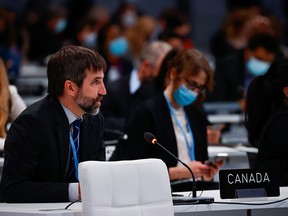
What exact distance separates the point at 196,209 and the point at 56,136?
2.79 ft

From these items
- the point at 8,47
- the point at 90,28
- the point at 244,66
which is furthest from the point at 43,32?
the point at 244,66

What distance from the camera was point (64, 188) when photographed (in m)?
4.84

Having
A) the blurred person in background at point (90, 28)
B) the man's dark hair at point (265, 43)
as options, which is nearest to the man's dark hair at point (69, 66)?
the man's dark hair at point (265, 43)

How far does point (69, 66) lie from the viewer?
→ 4.96 m

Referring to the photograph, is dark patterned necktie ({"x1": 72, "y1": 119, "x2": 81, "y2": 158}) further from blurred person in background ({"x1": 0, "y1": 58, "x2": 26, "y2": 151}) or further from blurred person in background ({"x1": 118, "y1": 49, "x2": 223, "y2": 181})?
blurred person in background ({"x1": 0, "y1": 58, "x2": 26, "y2": 151})

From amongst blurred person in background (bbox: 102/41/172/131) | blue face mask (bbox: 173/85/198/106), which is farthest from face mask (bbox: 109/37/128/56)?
blue face mask (bbox: 173/85/198/106)

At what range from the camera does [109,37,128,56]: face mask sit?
13156 millimetres

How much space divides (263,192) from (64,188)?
41.2 inches

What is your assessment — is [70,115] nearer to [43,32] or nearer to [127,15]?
[43,32]

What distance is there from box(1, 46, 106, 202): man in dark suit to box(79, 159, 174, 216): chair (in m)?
0.48

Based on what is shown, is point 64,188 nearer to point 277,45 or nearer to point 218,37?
point 277,45

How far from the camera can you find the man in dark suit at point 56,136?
4836 millimetres

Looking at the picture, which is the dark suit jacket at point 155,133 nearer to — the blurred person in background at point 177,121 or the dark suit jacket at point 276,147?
the blurred person in background at point 177,121

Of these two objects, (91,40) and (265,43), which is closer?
(265,43)
